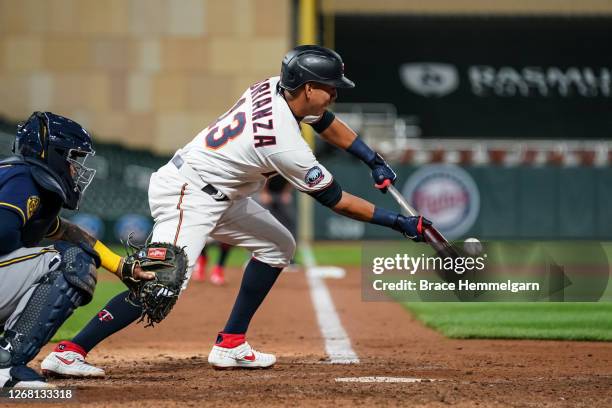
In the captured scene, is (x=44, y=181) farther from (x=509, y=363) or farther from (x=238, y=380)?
(x=509, y=363)

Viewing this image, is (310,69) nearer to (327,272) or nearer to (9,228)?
(9,228)

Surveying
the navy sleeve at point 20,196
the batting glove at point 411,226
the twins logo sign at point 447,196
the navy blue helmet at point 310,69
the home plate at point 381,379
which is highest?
the twins logo sign at point 447,196

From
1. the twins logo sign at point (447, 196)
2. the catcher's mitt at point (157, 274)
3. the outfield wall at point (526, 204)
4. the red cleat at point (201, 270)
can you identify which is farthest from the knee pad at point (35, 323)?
the outfield wall at point (526, 204)

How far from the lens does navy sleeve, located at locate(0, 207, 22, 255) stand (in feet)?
15.1

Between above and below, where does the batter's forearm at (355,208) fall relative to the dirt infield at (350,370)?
above

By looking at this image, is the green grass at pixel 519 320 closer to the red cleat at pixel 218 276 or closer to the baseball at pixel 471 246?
the baseball at pixel 471 246

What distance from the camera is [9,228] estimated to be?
182 inches

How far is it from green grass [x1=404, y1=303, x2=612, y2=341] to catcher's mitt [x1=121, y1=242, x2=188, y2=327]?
10.3 ft

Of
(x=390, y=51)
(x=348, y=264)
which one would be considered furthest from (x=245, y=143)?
(x=390, y=51)

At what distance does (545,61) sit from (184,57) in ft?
35.0

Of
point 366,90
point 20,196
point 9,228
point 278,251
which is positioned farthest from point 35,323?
point 366,90

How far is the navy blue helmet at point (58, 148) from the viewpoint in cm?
493

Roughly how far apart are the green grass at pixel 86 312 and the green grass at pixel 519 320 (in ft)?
9.85

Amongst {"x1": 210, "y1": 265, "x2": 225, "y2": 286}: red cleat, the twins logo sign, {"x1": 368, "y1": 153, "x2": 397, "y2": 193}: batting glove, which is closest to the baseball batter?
{"x1": 368, "y1": 153, "x2": 397, "y2": 193}: batting glove
